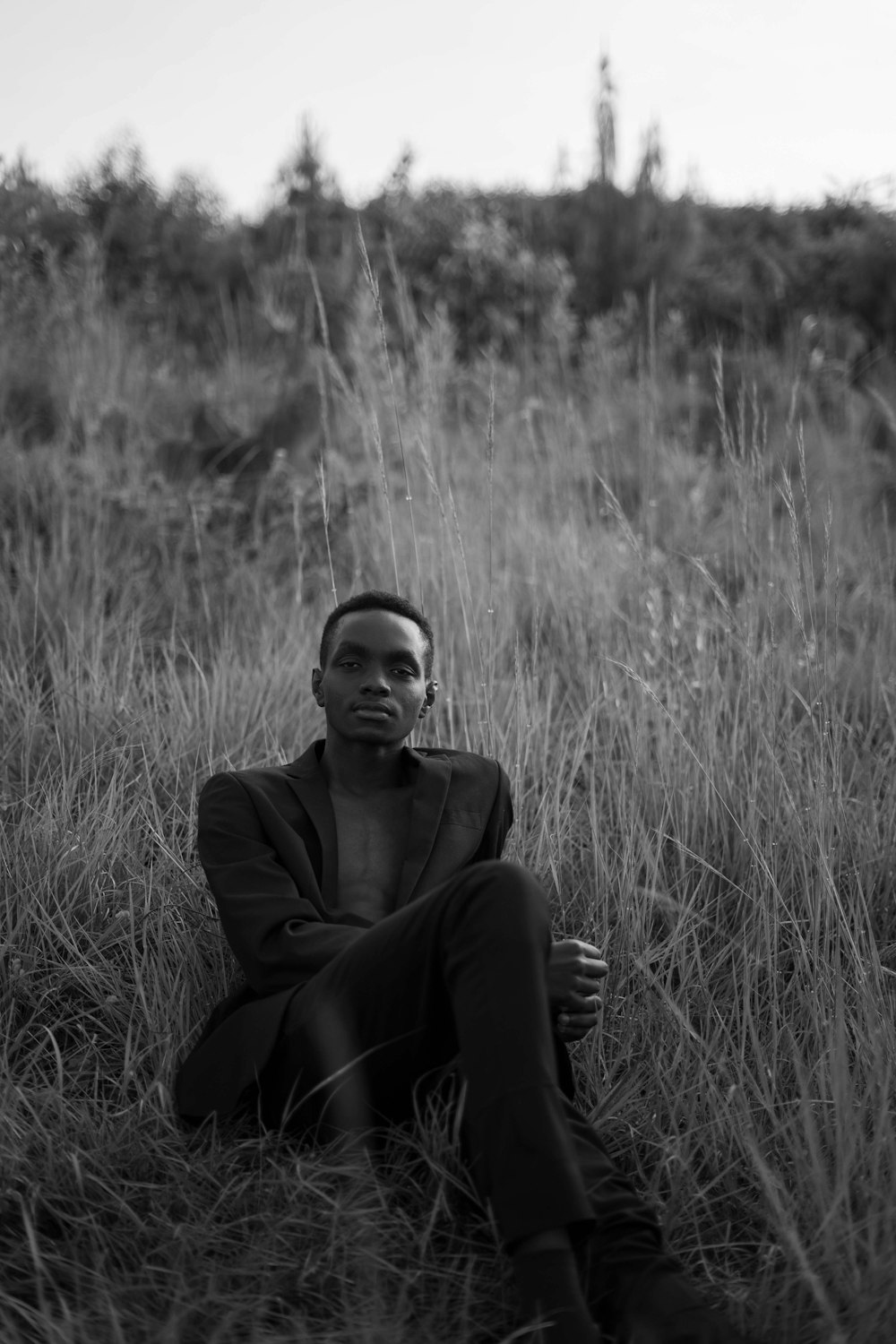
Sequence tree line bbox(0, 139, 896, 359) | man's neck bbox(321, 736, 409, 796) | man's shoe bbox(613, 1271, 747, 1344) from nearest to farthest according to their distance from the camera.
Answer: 1. man's shoe bbox(613, 1271, 747, 1344)
2. man's neck bbox(321, 736, 409, 796)
3. tree line bbox(0, 139, 896, 359)

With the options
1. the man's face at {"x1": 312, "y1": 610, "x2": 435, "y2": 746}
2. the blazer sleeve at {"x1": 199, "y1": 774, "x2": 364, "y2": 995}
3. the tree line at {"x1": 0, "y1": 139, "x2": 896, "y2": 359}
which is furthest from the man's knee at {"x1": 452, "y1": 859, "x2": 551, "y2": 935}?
the tree line at {"x1": 0, "y1": 139, "x2": 896, "y2": 359}

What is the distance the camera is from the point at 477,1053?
1.71 metres

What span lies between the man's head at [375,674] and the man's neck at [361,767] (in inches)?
0.9

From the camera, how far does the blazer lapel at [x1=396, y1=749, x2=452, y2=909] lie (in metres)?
2.31

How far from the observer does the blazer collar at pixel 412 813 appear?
2320 millimetres

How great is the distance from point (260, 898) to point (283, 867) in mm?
110

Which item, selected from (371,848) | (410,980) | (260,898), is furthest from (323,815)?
(410,980)

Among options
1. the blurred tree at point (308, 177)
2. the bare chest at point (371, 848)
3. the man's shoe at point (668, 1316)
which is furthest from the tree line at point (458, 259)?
the man's shoe at point (668, 1316)

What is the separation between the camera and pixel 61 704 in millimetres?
3404

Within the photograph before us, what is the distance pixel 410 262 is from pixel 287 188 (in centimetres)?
143

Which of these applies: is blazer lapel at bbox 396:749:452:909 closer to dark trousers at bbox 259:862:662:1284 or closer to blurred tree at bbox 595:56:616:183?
dark trousers at bbox 259:862:662:1284

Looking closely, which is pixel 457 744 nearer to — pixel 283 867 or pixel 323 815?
pixel 323 815

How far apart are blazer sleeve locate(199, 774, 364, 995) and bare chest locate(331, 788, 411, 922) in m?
0.08

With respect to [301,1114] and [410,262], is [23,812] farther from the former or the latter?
[410,262]
